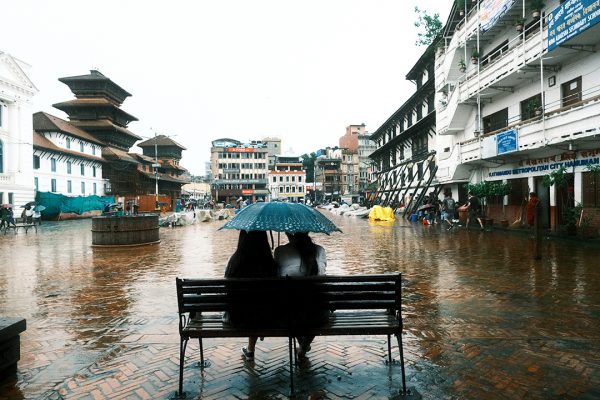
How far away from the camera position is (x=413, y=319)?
566 centimetres

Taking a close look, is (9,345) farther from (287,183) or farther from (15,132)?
(287,183)

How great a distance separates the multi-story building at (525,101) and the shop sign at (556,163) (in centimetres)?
4

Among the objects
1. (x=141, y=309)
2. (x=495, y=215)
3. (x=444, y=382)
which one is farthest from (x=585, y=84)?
(x=141, y=309)

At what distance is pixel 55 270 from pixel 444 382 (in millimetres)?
9578

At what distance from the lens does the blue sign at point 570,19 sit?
523 inches

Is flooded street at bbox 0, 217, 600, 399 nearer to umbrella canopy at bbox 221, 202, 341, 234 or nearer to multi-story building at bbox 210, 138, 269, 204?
umbrella canopy at bbox 221, 202, 341, 234

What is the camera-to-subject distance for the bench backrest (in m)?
3.66

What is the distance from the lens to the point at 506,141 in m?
19.1

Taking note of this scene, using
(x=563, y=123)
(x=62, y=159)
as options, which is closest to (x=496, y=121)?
(x=563, y=123)

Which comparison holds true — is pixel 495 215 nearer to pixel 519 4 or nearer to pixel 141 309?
pixel 519 4

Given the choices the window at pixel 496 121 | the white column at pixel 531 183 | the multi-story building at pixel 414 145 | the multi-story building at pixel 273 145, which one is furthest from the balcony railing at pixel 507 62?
the multi-story building at pixel 273 145

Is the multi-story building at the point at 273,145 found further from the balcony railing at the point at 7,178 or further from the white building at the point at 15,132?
the balcony railing at the point at 7,178

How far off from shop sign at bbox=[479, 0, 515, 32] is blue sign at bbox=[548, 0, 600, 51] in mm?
3600

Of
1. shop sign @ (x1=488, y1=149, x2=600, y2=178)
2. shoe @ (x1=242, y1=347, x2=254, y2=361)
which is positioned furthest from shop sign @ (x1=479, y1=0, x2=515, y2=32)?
shoe @ (x1=242, y1=347, x2=254, y2=361)
